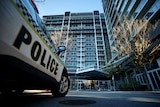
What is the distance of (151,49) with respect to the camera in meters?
12.3

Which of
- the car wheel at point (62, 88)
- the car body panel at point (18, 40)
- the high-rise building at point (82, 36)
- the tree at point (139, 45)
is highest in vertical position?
the high-rise building at point (82, 36)

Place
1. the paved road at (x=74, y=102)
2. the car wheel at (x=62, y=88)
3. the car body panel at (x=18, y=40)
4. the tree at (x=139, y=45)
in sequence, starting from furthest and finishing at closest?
the tree at (x=139, y=45) → the car wheel at (x=62, y=88) → the paved road at (x=74, y=102) → the car body panel at (x=18, y=40)

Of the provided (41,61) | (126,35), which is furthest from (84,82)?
(41,61)

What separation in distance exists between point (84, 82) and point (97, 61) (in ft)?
41.9

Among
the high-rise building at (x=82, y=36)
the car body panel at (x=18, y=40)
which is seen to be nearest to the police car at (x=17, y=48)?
the car body panel at (x=18, y=40)

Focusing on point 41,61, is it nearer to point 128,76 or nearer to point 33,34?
point 33,34

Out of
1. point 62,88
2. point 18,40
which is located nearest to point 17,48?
point 18,40

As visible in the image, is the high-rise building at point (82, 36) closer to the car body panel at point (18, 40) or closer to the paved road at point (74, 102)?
the paved road at point (74, 102)

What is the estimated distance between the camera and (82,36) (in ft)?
212

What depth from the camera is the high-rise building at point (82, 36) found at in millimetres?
55969

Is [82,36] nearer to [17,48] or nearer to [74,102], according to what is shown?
[74,102]

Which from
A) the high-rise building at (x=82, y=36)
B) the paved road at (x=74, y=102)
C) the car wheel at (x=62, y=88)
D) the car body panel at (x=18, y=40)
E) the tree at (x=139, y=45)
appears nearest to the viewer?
the car body panel at (x=18, y=40)

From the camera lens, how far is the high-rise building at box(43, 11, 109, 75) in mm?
55969

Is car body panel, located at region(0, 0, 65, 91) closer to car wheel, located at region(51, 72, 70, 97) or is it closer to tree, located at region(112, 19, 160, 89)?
car wheel, located at region(51, 72, 70, 97)
